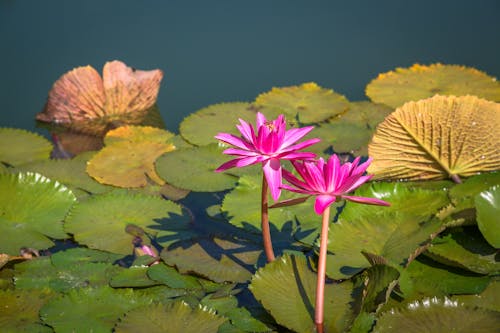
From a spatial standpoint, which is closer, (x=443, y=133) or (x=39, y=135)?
(x=443, y=133)

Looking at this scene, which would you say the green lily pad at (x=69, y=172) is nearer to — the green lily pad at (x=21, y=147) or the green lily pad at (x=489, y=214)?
the green lily pad at (x=21, y=147)

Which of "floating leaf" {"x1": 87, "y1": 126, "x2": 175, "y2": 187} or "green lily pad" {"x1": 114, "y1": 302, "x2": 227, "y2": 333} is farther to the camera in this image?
"floating leaf" {"x1": 87, "y1": 126, "x2": 175, "y2": 187}

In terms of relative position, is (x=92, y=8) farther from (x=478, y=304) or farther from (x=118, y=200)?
(x=478, y=304)

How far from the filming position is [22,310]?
191cm

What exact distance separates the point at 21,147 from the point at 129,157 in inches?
24.9

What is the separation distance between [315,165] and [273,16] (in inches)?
134

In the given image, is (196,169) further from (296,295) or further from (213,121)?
(296,295)

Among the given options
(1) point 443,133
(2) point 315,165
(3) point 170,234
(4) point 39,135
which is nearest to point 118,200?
(3) point 170,234

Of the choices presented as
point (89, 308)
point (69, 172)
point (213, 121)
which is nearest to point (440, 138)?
point (213, 121)

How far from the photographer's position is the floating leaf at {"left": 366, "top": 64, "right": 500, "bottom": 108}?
3377 mm

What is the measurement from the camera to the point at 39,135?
3227 millimetres

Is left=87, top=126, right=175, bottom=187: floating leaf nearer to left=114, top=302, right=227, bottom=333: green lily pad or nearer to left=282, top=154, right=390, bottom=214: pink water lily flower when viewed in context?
left=114, top=302, right=227, bottom=333: green lily pad

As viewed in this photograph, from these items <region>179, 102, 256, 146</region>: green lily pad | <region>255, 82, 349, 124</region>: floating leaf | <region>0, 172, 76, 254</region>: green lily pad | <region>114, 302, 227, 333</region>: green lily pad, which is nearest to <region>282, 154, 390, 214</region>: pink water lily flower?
<region>114, 302, 227, 333</region>: green lily pad

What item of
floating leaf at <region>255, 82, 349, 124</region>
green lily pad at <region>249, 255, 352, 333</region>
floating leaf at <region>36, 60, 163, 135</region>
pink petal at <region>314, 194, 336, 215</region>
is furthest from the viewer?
floating leaf at <region>36, 60, 163, 135</region>
